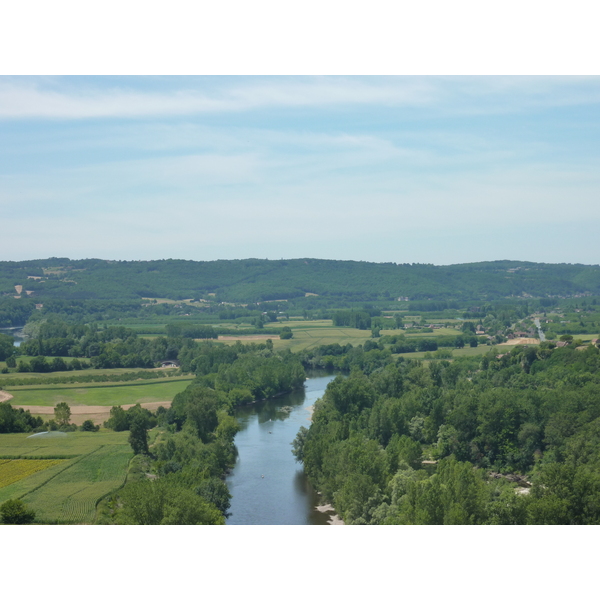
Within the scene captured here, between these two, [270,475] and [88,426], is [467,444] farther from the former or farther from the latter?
[88,426]

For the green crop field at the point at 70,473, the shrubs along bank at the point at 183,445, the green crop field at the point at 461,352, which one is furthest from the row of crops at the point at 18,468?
the green crop field at the point at 461,352

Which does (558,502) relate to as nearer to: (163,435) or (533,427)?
(533,427)

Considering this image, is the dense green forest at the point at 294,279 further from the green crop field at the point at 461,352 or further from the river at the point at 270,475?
the river at the point at 270,475

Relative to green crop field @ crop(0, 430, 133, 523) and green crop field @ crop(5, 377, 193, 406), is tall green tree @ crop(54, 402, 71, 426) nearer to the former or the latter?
green crop field @ crop(0, 430, 133, 523)

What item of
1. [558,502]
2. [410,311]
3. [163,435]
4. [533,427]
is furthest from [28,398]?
[410,311]

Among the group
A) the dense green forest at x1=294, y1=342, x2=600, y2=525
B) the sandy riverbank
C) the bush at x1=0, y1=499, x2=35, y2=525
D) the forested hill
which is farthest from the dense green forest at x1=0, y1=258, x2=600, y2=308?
the bush at x1=0, y1=499, x2=35, y2=525
